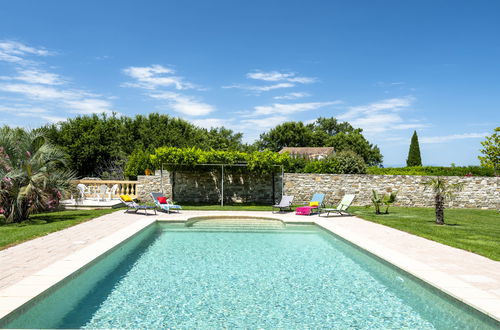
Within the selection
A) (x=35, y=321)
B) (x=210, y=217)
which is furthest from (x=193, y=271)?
(x=210, y=217)

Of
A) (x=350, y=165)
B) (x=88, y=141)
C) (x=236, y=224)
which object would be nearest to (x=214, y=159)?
(x=236, y=224)

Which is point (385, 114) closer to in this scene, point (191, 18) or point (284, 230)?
point (191, 18)

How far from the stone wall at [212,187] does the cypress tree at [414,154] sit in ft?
90.4

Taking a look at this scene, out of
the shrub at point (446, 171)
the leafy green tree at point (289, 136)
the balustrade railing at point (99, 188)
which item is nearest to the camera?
the balustrade railing at point (99, 188)

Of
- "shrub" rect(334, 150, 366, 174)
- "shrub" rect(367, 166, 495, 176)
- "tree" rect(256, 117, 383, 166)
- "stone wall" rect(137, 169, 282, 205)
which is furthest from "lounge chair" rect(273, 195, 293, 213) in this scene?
"tree" rect(256, 117, 383, 166)

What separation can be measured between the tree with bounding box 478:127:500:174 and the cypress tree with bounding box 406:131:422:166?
15.3m

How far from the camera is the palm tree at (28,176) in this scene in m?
9.55

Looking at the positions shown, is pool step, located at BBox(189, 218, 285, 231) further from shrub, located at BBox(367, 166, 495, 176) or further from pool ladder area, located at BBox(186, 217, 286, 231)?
shrub, located at BBox(367, 166, 495, 176)

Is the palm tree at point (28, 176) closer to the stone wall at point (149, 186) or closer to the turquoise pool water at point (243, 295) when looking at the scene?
the turquoise pool water at point (243, 295)

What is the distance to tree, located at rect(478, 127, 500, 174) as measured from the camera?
24.0m

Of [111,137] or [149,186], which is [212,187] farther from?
[111,137]

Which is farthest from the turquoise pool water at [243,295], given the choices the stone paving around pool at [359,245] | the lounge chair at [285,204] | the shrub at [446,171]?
the shrub at [446,171]

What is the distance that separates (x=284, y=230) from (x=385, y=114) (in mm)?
22176

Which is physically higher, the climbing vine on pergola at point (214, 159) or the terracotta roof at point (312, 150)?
the terracotta roof at point (312, 150)
